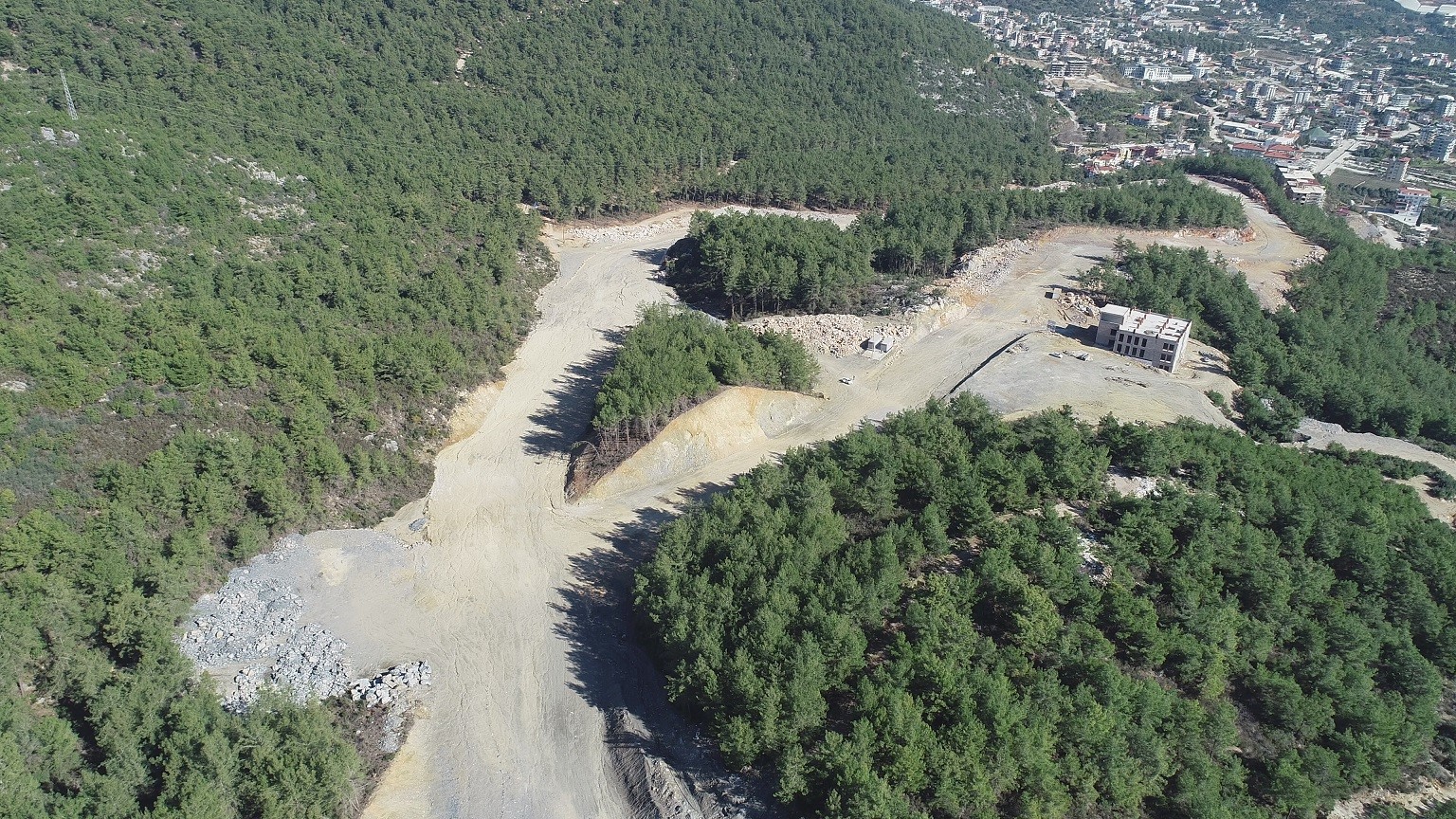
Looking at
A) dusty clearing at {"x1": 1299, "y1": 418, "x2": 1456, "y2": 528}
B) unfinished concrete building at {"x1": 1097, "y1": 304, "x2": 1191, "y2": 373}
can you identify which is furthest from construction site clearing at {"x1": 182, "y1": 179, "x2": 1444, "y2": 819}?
dusty clearing at {"x1": 1299, "y1": 418, "x2": 1456, "y2": 528}

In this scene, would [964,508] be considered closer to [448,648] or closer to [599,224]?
[448,648]

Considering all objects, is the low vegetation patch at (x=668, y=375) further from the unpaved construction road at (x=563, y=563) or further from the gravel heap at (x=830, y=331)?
the gravel heap at (x=830, y=331)

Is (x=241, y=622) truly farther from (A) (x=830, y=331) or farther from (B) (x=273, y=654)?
(A) (x=830, y=331)

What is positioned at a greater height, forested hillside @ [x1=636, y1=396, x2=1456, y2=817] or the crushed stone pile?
forested hillside @ [x1=636, y1=396, x2=1456, y2=817]

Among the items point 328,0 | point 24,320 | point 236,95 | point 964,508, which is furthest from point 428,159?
point 964,508

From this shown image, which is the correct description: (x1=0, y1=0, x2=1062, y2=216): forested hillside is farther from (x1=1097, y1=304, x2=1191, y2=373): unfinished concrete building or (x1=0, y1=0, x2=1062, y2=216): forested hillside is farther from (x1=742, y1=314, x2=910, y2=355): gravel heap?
(x1=1097, y1=304, x2=1191, y2=373): unfinished concrete building

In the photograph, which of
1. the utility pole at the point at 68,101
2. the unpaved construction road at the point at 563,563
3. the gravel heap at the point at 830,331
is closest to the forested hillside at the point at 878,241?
the gravel heap at the point at 830,331
